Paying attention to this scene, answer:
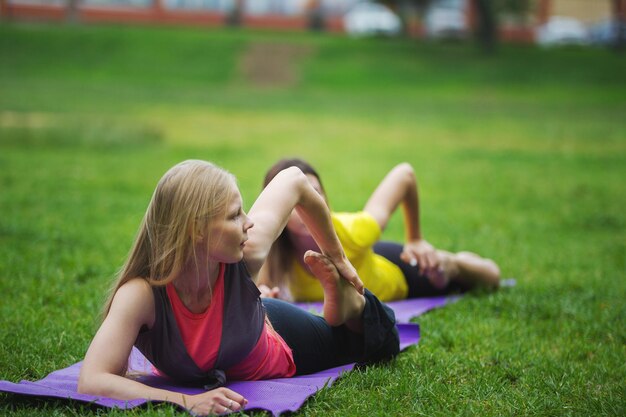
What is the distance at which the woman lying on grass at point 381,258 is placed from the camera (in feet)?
16.0

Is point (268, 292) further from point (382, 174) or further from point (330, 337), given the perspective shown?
point (382, 174)

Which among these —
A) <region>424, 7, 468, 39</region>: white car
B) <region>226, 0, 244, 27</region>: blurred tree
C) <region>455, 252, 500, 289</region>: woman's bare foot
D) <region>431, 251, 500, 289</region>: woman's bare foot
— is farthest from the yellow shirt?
<region>424, 7, 468, 39</region>: white car

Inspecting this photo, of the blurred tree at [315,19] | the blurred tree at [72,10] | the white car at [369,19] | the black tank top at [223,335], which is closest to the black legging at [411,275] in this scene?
the black tank top at [223,335]

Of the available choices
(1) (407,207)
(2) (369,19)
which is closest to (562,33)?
(2) (369,19)

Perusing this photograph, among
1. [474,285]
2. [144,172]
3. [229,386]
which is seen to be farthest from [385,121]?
[229,386]

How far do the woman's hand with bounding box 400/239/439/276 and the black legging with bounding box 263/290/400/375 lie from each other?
1274mm

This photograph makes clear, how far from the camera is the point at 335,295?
3.65 meters

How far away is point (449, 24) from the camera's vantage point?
2046 inches

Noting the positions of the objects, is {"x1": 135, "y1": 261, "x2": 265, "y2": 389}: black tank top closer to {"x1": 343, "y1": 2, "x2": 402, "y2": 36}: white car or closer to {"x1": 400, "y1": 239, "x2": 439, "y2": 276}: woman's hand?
{"x1": 400, "y1": 239, "x2": 439, "y2": 276}: woman's hand

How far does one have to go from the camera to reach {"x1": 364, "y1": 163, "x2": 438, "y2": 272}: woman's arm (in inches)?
205

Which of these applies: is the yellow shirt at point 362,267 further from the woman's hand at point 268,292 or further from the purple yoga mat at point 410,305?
the woman's hand at point 268,292

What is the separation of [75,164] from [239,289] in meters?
9.60

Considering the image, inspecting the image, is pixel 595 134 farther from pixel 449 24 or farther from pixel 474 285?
pixel 449 24

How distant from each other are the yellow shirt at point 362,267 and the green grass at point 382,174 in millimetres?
371
